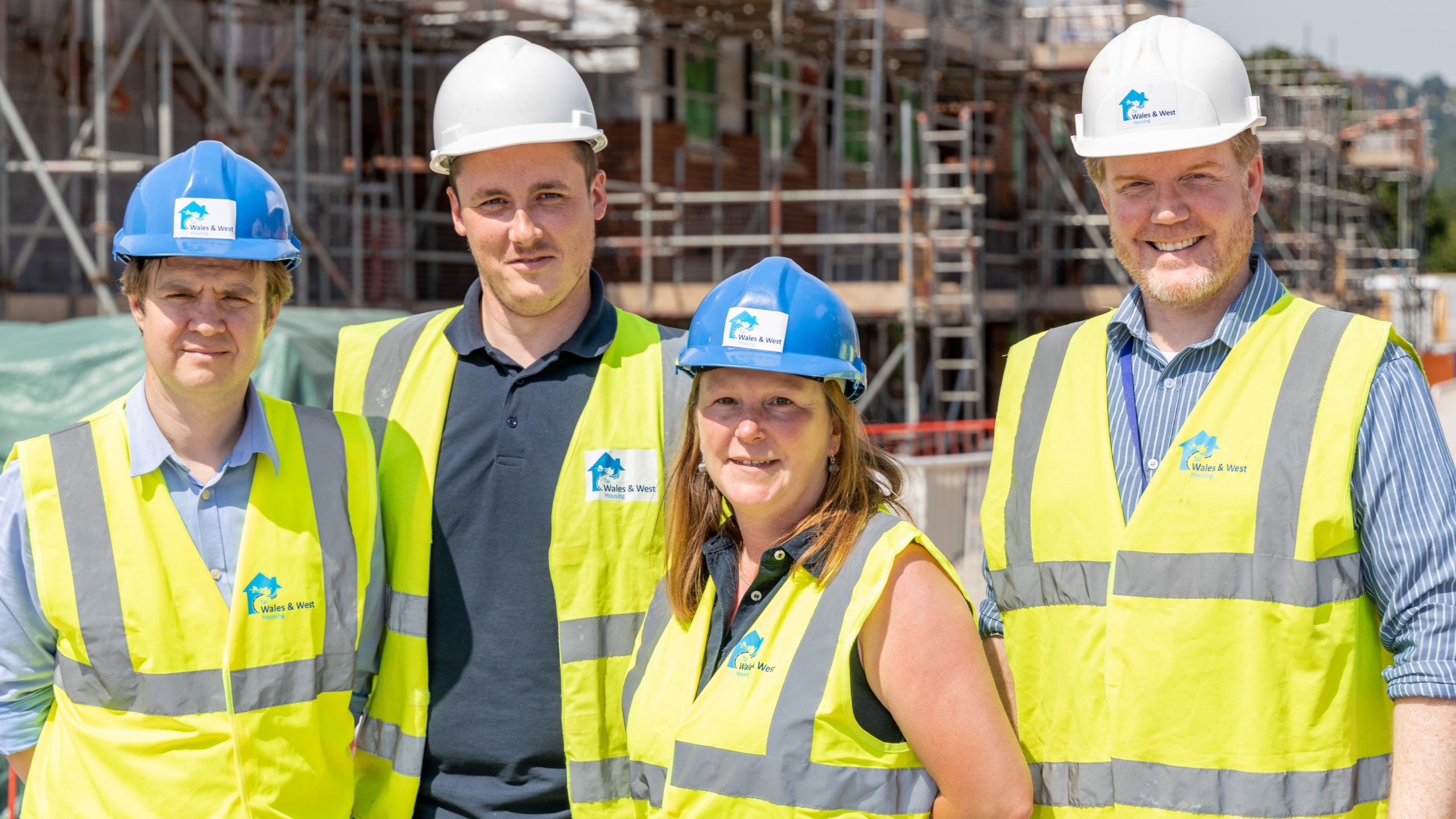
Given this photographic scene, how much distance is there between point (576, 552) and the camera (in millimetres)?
3129

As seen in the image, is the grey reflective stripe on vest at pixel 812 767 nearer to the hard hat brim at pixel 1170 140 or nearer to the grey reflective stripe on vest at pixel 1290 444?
the grey reflective stripe on vest at pixel 1290 444

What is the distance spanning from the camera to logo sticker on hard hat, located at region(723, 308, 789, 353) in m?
2.68

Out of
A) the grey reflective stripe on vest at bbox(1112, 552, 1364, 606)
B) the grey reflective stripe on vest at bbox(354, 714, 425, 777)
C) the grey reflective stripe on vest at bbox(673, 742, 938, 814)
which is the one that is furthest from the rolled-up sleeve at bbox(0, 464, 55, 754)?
the grey reflective stripe on vest at bbox(1112, 552, 1364, 606)

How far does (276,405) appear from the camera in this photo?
319 cm

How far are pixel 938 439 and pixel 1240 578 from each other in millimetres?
13173

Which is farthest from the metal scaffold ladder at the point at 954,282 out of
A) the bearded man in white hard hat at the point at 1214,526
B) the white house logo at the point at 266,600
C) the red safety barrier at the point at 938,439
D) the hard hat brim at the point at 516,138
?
the white house logo at the point at 266,600

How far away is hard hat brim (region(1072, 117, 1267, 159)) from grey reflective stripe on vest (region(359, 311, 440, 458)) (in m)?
1.63

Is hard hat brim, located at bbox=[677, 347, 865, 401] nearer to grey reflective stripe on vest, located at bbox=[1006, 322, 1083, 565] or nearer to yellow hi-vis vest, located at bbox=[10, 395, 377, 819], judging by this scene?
grey reflective stripe on vest, located at bbox=[1006, 322, 1083, 565]

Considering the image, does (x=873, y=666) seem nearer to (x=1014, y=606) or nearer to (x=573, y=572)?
(x=1014, y=606)

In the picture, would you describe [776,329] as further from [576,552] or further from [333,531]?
[333,531]

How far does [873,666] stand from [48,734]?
5.79 ft

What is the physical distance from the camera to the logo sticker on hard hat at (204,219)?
9.78ft

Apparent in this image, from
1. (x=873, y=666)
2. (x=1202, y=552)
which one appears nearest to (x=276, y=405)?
(x=873, y=666)

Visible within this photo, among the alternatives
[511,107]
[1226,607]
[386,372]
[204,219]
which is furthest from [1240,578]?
[204,219]
